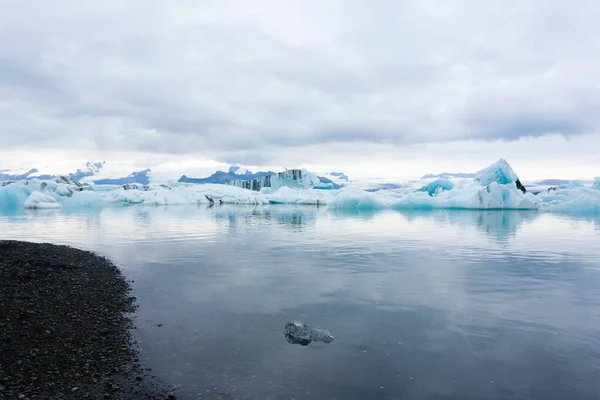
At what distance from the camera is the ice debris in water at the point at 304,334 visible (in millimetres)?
8281

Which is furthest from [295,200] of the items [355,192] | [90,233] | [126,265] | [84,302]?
[84,302]

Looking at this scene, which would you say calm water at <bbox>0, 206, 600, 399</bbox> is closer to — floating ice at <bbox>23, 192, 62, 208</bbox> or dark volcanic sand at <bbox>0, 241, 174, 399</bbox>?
dark volcanic sand at <bbox>0, 241, 174, 399</bbox>

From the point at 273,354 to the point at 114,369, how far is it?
8.86ft

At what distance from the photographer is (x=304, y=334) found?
27.5ft

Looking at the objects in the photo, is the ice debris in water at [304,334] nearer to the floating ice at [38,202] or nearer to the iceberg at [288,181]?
the floating ice at [38,202]

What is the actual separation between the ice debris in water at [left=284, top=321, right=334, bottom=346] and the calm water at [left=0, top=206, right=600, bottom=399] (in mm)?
191

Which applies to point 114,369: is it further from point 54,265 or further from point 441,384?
point 54,265

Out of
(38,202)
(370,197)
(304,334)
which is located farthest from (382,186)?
(304,334)

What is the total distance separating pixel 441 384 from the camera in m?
6.55

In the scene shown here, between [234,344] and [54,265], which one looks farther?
[54,265]

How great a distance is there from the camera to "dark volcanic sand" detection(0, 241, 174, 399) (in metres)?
6.05

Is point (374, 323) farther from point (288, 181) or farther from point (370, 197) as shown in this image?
point (288, 181)

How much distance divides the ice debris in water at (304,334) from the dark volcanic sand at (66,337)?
2883 millimetres

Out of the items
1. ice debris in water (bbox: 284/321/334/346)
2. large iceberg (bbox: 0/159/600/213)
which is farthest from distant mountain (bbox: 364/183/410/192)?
ice debris in water (bbox: 284/321/334/346)
